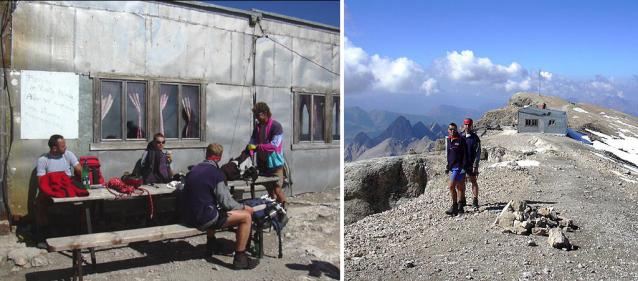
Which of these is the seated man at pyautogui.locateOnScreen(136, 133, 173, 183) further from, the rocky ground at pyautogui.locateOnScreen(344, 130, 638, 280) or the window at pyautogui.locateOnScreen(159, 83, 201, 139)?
the rocky ground at pyautogui.locateOnScreen(344, 130, 638, 280)

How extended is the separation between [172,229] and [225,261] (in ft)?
2.15

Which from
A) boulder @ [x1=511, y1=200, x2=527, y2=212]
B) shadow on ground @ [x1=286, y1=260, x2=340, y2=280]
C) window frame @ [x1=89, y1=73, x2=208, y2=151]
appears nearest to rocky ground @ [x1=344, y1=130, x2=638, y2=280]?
boulder @ [x1=511, y1=200, x2=527, y2=212]

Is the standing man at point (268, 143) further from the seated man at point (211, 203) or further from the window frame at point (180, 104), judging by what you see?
the seated man at point (211, 203)

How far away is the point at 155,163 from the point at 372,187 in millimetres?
3017

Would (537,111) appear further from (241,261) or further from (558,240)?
(241,261)

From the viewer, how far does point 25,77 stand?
5.32 m

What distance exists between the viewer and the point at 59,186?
5.04 m

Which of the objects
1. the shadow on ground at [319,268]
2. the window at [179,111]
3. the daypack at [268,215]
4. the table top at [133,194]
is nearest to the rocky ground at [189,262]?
the shadow on ground at [319,268]

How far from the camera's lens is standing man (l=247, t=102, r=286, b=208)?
5.87 m

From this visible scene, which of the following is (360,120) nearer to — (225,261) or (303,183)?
(225,261)

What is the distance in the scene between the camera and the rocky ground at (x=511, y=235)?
3299 millimetres

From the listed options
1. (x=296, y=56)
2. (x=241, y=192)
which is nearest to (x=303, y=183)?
(x=241, y=192)

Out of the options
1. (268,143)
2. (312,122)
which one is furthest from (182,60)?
(312,122)

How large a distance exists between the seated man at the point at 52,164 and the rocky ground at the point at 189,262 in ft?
1.18
